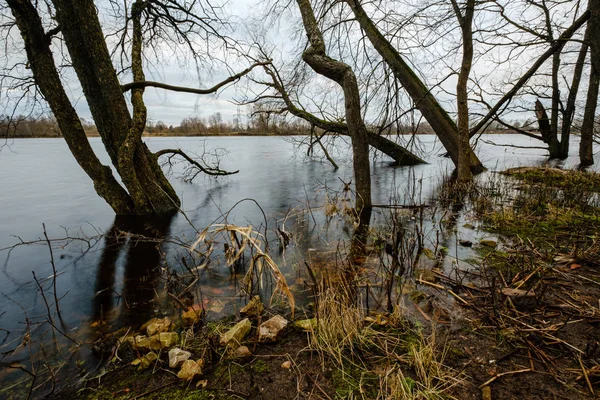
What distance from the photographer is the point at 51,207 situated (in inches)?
369

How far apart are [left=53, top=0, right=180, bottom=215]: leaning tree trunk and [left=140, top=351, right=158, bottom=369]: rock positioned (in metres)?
Result: 3.75

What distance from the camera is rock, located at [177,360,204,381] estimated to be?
2166mm

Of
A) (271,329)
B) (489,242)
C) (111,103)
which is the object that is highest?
(111,103)

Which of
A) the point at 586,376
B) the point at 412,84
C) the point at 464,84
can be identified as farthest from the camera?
the point at 412,84

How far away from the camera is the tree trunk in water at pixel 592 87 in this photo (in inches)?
354

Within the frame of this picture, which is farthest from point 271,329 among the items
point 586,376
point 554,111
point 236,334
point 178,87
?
point 554,111

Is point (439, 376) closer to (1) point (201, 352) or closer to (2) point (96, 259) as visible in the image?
(1) point (201, 352)

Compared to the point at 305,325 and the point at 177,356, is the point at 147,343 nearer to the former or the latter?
the point at 177,356

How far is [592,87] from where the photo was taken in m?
11.1

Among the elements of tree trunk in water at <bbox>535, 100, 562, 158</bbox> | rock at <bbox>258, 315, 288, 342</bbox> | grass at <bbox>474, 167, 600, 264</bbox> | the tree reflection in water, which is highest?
tree trunk in water at <bbox>535, 100, 562, 158</bbox>

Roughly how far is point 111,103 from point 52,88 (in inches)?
44.5

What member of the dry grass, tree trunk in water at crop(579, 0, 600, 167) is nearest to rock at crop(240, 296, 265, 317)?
the dry grass

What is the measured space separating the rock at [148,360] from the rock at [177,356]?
0.19 m

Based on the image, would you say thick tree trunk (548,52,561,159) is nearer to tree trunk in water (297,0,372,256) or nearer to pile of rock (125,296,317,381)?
tree trunk in water (297,0,372,256)
